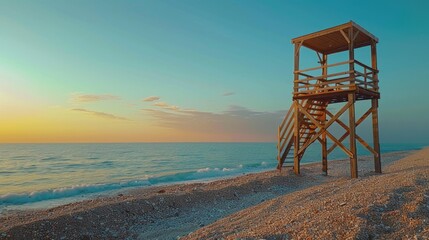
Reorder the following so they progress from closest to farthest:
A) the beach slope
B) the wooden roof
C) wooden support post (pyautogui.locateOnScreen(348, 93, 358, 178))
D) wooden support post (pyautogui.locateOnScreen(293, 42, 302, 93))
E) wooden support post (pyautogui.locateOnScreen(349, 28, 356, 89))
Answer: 1. the beach slope
2. wooden support post (pyautogui.locateOnScreen(349, 28, 356, 89))
3. wooden support post (pyautogui.locateOnScreen(348, 93, 358, 178))
4. the wooden roof
5. wooden support post (pyautogui.locateOnScreen(293, 42, 302, 93))

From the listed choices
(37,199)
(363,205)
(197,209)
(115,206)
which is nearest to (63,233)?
(115,206)

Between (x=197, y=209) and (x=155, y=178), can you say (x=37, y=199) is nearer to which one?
(x=155, y=178)

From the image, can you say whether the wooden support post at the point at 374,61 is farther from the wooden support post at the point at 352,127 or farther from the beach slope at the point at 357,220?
the beach slope at the point at 357,220

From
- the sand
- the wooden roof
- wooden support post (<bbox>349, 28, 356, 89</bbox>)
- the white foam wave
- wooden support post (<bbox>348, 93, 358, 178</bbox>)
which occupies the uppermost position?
the wooden roof

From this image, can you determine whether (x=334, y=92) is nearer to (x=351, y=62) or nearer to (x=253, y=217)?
(x=351, y=62)

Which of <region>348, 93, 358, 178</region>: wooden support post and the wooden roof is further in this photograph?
the wooden roof

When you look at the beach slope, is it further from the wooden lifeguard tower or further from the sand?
the wooden lifeguard tower

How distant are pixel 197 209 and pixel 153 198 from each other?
1623 millimetres

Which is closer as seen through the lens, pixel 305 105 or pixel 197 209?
pixel 197 209

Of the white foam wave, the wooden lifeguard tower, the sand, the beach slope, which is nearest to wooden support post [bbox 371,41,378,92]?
the wooden lifeguard tower

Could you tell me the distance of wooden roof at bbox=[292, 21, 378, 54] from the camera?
42.3ft

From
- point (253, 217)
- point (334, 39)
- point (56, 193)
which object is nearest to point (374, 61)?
point (334, 39)

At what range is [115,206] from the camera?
9148 mm

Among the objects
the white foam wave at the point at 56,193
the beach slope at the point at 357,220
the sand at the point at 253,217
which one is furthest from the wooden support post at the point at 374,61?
the white foam wave at the point at 56,193
